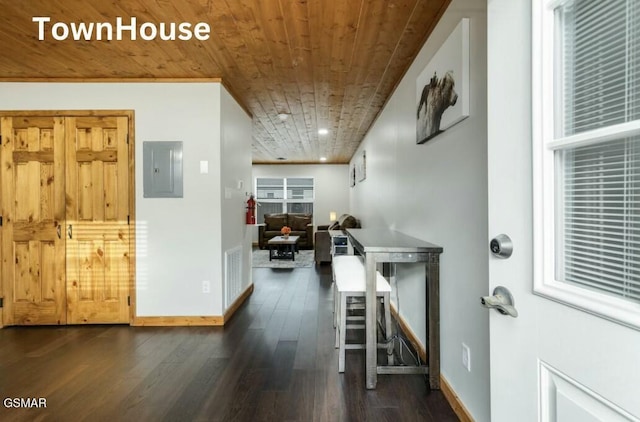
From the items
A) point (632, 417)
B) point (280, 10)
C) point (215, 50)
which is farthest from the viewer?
point (215, 50)

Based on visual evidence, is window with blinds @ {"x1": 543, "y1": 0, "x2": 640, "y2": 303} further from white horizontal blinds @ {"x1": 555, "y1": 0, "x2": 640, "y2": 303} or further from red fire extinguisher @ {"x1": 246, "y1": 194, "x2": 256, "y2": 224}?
red fire extinguisher @ {"x1": 246, "y1": 194, "x2": 256, "y2": 224}

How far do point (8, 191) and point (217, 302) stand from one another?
2.36 meters

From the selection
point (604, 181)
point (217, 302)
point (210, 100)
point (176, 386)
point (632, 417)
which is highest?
point (210, 100)

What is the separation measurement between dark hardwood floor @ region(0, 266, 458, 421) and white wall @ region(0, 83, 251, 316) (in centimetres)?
35

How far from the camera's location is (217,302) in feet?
10.8

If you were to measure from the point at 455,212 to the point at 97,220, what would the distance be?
3312mm

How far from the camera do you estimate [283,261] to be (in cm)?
685

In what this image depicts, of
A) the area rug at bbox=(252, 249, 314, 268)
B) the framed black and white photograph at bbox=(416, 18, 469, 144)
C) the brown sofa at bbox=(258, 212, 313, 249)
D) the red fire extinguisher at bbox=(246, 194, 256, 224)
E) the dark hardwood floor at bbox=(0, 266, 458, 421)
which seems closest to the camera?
the framed black and white photograph at bbox=(416, 18, 469, 144)

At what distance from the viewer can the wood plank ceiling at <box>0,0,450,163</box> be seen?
6.95ft

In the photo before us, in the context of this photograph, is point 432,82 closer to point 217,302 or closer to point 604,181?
point 604,181

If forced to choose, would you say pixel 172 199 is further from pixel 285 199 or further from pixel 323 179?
pixel 323 179

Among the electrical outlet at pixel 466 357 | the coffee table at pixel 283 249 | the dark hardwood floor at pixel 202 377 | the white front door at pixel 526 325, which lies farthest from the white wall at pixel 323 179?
the white front door at pixel 526 325

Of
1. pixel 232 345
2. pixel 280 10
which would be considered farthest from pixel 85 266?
pixel 280 10

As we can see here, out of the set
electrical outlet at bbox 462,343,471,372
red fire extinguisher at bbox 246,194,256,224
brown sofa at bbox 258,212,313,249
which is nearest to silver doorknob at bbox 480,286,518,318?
electrical outlet at bbox 462,343,471,372
